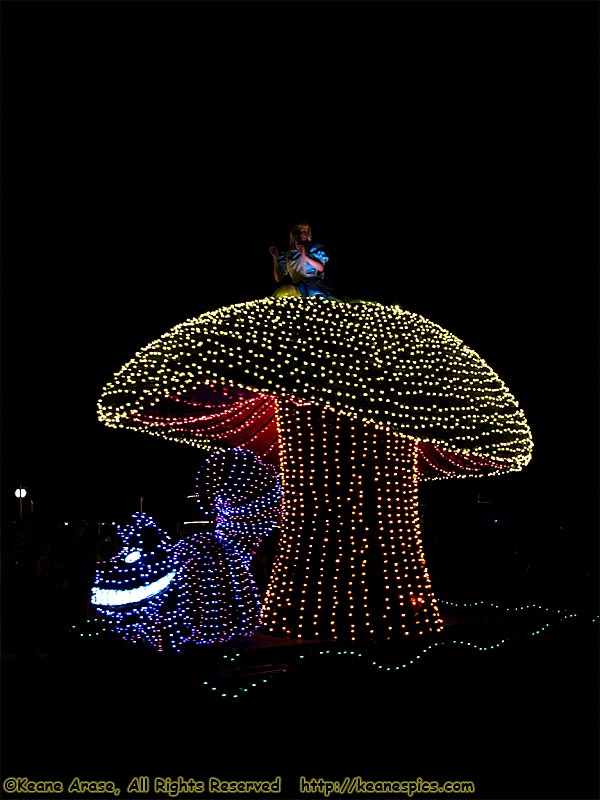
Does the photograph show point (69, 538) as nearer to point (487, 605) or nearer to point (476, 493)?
point (487, 605)

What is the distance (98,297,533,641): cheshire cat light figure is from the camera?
6.92 meters

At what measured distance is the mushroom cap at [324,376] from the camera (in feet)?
22.4

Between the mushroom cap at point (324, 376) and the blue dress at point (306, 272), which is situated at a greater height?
the blue dress at point (306, 272)

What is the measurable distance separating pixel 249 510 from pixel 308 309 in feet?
8.01

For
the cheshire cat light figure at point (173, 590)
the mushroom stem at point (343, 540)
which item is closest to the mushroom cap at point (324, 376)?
the mushroom stem at point (343, 540)

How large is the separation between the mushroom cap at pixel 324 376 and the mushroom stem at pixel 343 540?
0.71m

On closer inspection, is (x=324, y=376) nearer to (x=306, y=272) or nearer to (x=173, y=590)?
(x=306, y=272)

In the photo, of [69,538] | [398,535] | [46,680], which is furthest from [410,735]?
[69,538]

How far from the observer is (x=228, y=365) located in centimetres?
682

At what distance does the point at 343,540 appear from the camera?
25.5ft

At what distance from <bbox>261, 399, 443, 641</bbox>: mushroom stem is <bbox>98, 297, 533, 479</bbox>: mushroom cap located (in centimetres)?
71

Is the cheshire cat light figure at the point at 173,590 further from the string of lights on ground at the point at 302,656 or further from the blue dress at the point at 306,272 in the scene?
the blue dress at the point at 306,272

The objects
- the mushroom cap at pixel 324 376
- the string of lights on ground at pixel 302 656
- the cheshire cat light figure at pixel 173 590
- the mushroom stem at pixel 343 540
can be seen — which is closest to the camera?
the string of lights on ground at pixel 302 656

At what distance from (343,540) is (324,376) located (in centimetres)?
183
